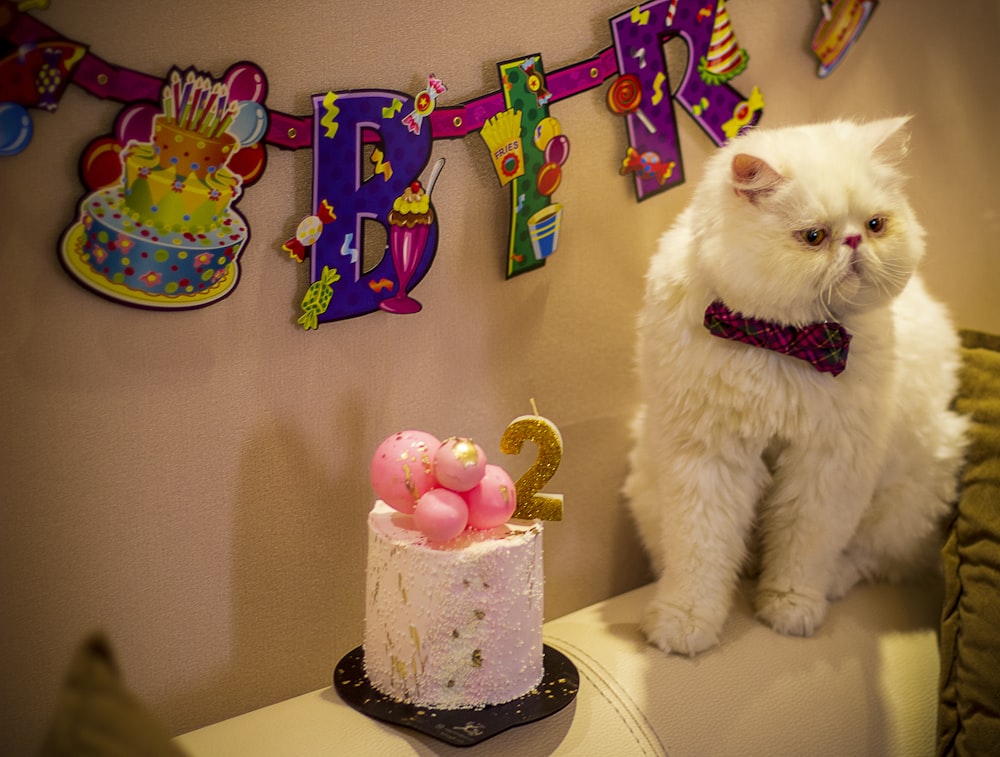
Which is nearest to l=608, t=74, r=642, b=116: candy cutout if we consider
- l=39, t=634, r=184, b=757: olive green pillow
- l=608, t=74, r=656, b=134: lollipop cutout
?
l=608, t=74, r=656, b=134: lollipop cutout

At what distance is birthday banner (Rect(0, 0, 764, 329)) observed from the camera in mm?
1004

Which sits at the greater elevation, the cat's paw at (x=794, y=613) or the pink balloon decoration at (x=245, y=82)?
the pink balloon decoration at (x=245, y=82)

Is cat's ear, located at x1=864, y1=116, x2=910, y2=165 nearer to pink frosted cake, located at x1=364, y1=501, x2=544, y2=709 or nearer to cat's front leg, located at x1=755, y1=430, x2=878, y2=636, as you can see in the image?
cat's front leg, located at x1=755, y1=430, x2=878, y2=636

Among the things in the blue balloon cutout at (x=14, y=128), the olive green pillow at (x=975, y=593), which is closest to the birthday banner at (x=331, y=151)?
the blue balloon cutout at (x=14, y=128)

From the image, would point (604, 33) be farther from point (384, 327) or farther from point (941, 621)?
point (941, 621)

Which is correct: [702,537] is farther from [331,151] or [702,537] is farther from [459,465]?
[331,151]

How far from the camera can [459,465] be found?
3.43 feet

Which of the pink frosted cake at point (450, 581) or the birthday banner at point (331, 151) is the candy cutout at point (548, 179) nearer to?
the birthday banner at point (331, 151)

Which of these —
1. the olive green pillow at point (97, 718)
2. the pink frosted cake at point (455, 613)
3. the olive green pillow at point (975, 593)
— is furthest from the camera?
the olive green pillow at point (975, 593)

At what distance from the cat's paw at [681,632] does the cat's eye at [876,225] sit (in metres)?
0.63

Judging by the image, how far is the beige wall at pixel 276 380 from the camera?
1.03 metres

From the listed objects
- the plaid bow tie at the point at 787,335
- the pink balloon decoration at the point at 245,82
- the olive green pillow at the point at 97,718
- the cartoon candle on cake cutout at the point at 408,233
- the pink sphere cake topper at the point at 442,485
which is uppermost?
the pink balloon decoration at the point at 245,82

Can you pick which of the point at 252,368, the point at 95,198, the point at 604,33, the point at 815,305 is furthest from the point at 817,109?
the point at 95,198

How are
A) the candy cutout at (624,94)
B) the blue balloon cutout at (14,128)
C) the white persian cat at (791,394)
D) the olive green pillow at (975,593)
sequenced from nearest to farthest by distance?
1. the blue balloon cutout at (14,128)
2. the white persian cat at (791,394)
3. the olive green pillow at (975,593)
4. the candy cutout at (624,94)
